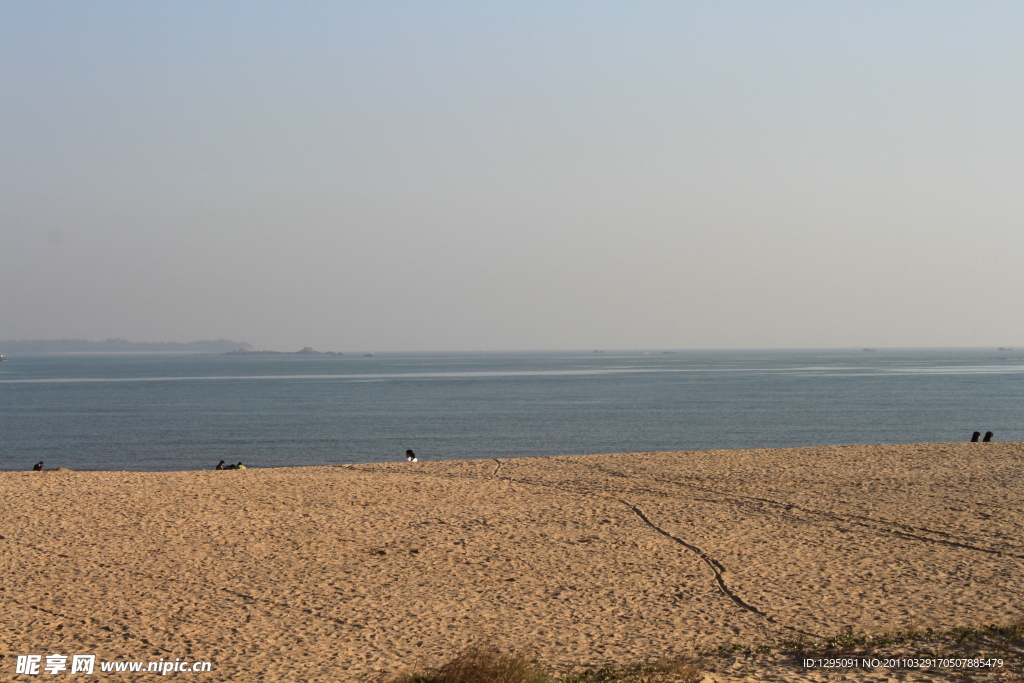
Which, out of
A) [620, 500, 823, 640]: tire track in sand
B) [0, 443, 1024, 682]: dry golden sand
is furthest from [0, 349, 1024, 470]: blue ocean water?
[620, 500, 823, 640]: tire track in sand

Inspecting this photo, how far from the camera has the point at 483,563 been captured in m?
12.8

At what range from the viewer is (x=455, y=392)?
299 feet

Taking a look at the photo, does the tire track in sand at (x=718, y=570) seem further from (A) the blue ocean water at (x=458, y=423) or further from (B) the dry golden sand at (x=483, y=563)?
(A) the blue ocean water at (x=458, y=423)

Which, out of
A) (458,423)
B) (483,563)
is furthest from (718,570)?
(458,423)

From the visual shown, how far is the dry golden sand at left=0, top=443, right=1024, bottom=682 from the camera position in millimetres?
9609

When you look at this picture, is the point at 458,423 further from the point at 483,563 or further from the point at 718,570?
the point at 718,570

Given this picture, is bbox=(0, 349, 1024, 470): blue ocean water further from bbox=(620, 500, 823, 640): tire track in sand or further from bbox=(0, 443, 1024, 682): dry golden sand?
bbox=(620, 500, 823, 640): tire track in sand

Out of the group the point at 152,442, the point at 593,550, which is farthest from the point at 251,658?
the point at 152,442

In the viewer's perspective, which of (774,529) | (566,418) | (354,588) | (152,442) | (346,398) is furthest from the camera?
(346,398)

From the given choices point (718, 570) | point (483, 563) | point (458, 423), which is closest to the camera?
point (718, 570)

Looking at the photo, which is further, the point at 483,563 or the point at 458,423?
the point at 458,423

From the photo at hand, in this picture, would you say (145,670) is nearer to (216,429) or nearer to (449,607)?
(449,607)

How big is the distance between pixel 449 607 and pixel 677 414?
50.3 m

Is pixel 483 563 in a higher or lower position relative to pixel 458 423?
higher
